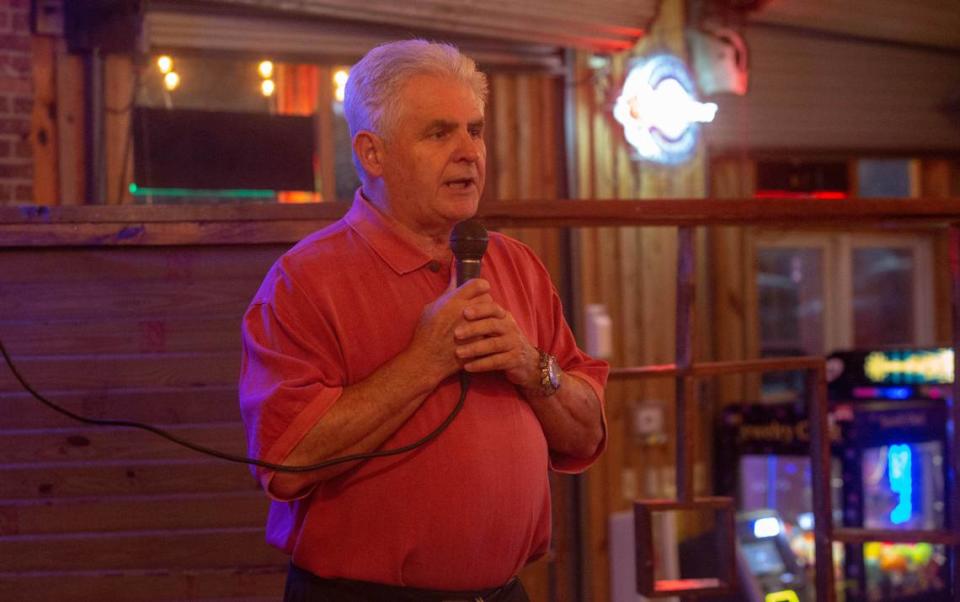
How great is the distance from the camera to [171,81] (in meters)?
4.93

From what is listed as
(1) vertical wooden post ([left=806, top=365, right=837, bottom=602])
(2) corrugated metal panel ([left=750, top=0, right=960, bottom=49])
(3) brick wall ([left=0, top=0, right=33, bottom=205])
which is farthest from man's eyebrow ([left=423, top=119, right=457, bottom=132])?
(2) corrugated metal panel ([left=750, top=0, right=960, bottom=49])

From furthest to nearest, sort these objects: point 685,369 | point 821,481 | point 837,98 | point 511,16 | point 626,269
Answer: point 837,98 → point 626,269 → point 511,16 → point 821,481 → point 685,369

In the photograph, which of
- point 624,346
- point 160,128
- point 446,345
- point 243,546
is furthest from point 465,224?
point 624,346

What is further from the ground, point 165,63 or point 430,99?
point 165,63

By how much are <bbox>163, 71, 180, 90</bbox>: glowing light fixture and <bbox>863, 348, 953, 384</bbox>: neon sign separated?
13.4 feet

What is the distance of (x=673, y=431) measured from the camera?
6.03 meters

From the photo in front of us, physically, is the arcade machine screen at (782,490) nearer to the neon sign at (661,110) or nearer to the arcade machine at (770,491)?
the arcade machine at (770,491)

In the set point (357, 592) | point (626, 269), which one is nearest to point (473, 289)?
point (357, 592)

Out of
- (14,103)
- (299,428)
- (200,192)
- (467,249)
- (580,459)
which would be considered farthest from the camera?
(200,192)

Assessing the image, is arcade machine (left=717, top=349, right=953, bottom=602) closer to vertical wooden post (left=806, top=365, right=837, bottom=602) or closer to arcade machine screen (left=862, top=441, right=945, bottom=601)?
arcade machine screen (left=862, top=441, right=945, bottom=601)

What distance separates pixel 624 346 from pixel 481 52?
72.8 inches

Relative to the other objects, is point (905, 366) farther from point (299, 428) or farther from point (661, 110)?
point (299, 428)

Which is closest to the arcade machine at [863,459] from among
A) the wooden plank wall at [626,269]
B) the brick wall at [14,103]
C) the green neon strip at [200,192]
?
the wooden plank wall at [626,269]

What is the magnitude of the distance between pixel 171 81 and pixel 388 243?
3.57m
